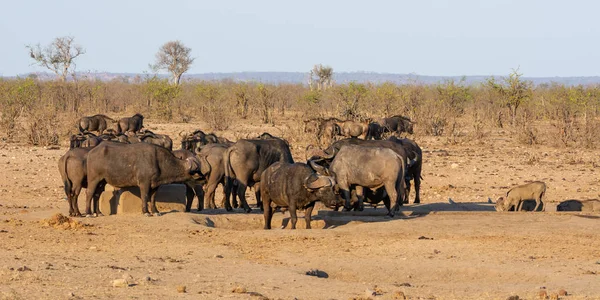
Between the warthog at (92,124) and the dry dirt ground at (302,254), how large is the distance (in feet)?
41.2

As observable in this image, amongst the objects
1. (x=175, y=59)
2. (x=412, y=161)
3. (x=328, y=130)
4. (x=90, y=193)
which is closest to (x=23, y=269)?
(x=90, y=193)

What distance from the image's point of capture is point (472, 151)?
28172 millimetres

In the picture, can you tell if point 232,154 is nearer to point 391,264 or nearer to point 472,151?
point 391,264

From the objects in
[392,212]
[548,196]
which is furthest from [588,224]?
[548,196]

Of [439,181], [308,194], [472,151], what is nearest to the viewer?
[308,194]

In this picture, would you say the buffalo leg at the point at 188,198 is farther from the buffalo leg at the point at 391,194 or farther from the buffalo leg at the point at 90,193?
the buffalo leg at the point at 391,194

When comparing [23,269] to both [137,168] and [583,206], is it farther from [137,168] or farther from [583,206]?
[583,206]

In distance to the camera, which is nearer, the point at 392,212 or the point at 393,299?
the point at 393,299

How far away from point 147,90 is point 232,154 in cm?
3243

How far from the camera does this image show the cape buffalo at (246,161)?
613 inches

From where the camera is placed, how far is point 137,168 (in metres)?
13.9

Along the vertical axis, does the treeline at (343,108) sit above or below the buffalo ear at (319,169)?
below

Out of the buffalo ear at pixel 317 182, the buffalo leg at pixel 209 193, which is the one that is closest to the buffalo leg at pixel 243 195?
the buffalo leg at pixel 209 193

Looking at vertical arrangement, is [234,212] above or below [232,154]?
below
